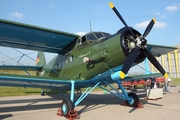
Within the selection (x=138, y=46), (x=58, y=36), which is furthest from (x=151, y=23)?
(x=58, y=36)

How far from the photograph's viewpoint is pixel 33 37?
8.89 meters

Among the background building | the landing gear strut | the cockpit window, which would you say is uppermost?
the background building

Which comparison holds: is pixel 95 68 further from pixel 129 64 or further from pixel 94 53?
pixel 129 64

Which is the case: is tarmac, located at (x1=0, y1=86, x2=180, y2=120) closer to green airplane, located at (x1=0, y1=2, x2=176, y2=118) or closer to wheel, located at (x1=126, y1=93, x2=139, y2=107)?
wheel, located at (x1=126, y1=93, x2=139, y2=107)

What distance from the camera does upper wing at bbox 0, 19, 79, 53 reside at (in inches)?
311

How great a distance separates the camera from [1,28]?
7.75 metres

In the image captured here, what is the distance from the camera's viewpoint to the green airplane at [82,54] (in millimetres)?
6266

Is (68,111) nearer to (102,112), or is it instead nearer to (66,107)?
(66,107)

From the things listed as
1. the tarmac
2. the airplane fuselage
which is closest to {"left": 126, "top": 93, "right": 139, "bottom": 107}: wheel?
the tarmac

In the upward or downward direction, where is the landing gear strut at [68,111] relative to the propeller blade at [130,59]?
downward

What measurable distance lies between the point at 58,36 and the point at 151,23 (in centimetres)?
461

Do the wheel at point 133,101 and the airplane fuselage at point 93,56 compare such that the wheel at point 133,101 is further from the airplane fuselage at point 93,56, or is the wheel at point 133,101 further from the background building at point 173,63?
the background building at point 173,63

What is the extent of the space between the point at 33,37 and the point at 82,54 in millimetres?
2800

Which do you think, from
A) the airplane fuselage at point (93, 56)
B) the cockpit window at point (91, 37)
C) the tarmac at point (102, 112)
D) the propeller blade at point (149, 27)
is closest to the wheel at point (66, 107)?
the tarmac at point (102, 112)
